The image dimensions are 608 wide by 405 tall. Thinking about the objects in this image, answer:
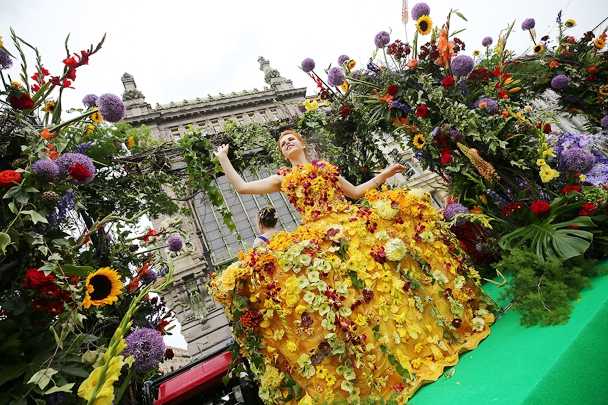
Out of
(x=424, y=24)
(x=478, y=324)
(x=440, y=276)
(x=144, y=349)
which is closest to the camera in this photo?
(x=144, y=349)

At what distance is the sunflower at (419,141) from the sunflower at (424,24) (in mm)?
1167

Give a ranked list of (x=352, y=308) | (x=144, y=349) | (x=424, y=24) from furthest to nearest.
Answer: (x=424, y=24) → (x=352, y=308) → (x=144, y=349)

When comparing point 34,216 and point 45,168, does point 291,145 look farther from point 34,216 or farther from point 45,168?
point 34,216

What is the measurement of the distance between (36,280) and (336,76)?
12.2 feet

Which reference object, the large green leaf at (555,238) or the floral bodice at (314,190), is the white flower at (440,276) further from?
the floral bodice at (314,190)

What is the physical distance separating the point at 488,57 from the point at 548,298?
476 cm

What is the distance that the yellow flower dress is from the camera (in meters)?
2.02

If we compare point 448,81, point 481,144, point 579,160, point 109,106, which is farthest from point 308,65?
point 579,160

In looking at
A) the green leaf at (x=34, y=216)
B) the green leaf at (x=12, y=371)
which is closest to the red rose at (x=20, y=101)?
the green leaf at (x=34, y=216)

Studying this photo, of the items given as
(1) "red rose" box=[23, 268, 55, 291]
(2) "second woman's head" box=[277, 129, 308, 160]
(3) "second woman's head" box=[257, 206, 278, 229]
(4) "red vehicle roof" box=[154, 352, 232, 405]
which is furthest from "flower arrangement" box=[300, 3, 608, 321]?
(1) "red rose" box=[23, 268, 55, 291]

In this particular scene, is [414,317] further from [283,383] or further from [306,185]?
[306,185]

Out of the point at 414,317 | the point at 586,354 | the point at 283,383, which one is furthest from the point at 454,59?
the point at 283,383

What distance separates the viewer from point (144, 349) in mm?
1885

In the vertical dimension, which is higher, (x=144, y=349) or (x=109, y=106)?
(x=109, y=106)
